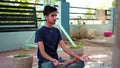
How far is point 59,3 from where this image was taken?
866 cm

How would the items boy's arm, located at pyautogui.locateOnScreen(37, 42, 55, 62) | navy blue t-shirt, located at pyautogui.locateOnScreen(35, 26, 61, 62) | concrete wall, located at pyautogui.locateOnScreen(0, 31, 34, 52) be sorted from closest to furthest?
boy's arm, located at pyautogui.locateOnScreen(37, 42, 55, 62)
navy blue t-shirt, located at pyautogui.locateOnScreen(35, 26, 61, 62)
concrete wall, located at pyautogui.locateOnScreen(0, 31, 34, 52)

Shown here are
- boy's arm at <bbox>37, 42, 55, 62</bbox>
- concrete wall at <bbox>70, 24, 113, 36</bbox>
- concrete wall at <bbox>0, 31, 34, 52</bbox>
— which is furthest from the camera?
concrete wall at <bbox>70, 24, 113, 36</bbox>

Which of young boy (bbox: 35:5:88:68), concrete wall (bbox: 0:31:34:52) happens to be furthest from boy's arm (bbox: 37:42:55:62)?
concrete wall (bbox: 0:31:34:52)

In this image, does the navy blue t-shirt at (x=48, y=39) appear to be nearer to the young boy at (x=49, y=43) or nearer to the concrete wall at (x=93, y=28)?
the young boy at (x=49, y=43)

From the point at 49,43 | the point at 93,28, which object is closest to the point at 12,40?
the point at 49,43

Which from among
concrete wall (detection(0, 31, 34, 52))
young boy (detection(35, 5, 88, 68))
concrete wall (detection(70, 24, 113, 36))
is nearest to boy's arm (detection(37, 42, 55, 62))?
young boy (detection(35, 5, 88, 68))

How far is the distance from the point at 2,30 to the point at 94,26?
6343mm

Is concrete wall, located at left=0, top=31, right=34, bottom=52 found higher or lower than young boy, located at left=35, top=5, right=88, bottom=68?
lower

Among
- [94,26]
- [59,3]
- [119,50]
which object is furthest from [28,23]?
[94,26]

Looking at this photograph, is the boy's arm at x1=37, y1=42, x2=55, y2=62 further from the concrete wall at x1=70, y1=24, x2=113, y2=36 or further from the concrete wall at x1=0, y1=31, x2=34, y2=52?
the concrete wall at x1=70, y1=24, x2=113, y2=36

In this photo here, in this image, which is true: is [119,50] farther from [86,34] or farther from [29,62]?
[86,34]

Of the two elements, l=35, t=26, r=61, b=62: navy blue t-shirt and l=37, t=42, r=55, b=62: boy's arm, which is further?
l=35, t=26, r=61, b=62: navy blue t-shirt

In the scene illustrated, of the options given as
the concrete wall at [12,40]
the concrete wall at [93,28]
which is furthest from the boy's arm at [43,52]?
the concrete wall at [93,28]

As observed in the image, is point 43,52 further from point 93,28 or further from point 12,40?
point 93,28
